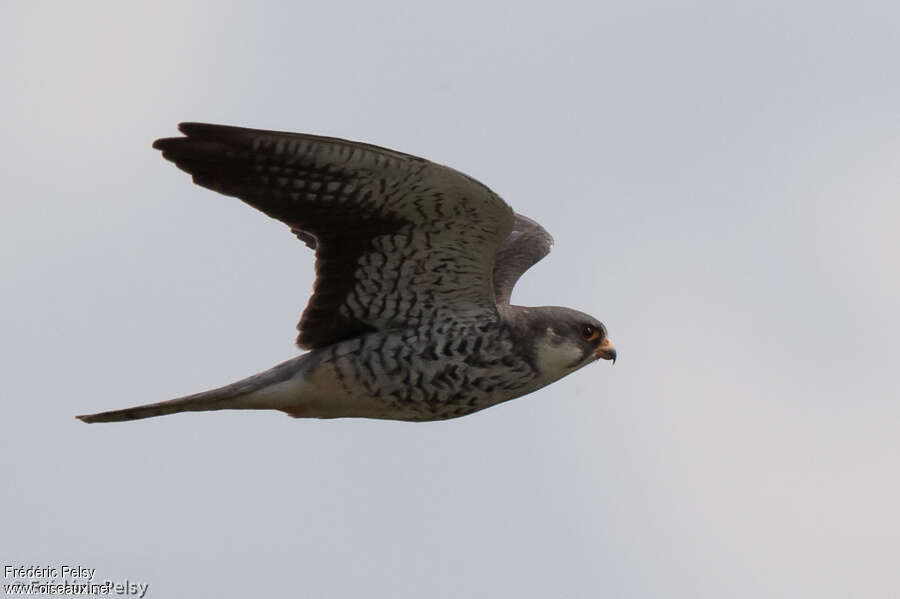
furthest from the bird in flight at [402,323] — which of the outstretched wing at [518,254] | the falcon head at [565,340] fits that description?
the outstretched wing at [518,254]

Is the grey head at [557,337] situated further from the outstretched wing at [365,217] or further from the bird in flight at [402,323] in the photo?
the outstretched wing at [365,217]

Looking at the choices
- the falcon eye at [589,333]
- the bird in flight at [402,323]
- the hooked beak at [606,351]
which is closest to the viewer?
the bird in flight at [402,323]

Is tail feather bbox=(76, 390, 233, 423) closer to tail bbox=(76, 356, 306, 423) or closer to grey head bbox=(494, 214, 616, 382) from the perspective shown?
tail bbox=(76, 356, 306, 423)

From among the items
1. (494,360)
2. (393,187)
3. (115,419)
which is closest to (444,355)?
(494,360)

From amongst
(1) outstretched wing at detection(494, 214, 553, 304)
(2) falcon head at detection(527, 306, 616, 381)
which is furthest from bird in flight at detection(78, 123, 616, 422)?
(1) outstretched wing at detection(494, 214, 553, 304)

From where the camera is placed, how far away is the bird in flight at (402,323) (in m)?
9.38

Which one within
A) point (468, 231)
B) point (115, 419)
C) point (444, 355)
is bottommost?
point (115, 419)

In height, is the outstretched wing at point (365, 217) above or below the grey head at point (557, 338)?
above

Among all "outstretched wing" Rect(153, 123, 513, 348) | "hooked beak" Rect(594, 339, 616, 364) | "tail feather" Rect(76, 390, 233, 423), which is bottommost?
"tail feather" Rect(76, 390, 233, 423)

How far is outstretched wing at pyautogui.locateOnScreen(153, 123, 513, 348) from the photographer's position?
8898 millimetres

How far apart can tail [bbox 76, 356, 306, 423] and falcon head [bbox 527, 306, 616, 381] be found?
1457 millimetres

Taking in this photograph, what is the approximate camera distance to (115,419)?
9758mm

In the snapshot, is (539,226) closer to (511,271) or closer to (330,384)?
(511,271)

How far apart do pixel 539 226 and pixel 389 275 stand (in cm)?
257
